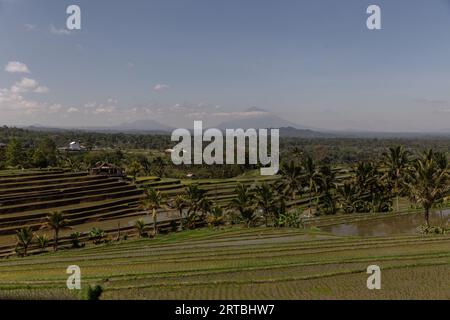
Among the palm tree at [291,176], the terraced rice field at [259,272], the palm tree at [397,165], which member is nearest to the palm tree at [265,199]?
the palm tree at [291,176]

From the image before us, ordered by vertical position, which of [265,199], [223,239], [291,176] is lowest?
[223,239]

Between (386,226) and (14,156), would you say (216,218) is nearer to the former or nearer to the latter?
(386,226)

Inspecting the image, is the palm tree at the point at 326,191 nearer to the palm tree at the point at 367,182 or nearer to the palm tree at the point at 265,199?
the palm tree at the point at 367,182

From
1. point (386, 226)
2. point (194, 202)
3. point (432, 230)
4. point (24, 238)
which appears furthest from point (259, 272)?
point (194, 202)

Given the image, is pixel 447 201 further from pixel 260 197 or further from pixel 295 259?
pixel 295 259

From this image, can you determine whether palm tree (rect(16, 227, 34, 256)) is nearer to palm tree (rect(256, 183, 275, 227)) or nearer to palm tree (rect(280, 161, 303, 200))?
palm tree (rect(256, 183, 275, 227))

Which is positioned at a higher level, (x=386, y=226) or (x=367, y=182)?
(x=367, y=182)
